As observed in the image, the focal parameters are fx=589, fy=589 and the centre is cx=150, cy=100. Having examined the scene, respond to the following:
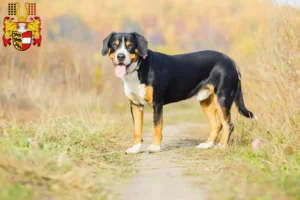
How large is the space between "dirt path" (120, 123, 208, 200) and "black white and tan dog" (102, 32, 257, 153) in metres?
0.42

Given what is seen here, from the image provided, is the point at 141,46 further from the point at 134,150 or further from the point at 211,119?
the point at 211,119

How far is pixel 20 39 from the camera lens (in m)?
10.2

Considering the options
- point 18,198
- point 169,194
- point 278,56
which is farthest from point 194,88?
point 18,198

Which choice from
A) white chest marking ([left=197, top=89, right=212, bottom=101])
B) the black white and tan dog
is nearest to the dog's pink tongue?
the black white and tan dog

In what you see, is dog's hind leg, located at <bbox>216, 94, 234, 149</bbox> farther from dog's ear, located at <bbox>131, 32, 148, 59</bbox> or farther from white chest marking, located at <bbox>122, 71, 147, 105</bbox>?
dog's ear, located at <bbox>131, 32, 148, 59</bbox>

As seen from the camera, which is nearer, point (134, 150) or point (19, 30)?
point (134, 150)

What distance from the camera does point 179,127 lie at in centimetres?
1123

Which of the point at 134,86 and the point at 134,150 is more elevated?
the point at 134,86

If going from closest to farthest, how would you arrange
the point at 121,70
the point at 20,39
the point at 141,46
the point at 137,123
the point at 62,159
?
the point at 62,159, the point at 121,70, the point at 141,46, the point at 137,123, the point at 20,39

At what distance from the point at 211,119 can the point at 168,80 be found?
1.02 meters

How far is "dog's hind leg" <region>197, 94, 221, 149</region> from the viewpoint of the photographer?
7.83 meters

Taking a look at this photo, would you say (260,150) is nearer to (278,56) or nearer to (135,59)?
(278,56)

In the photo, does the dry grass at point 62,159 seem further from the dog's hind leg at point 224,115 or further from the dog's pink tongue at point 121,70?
the dog's hind leg at point 224,115

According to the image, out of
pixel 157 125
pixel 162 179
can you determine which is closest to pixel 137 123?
pixel 157 125
